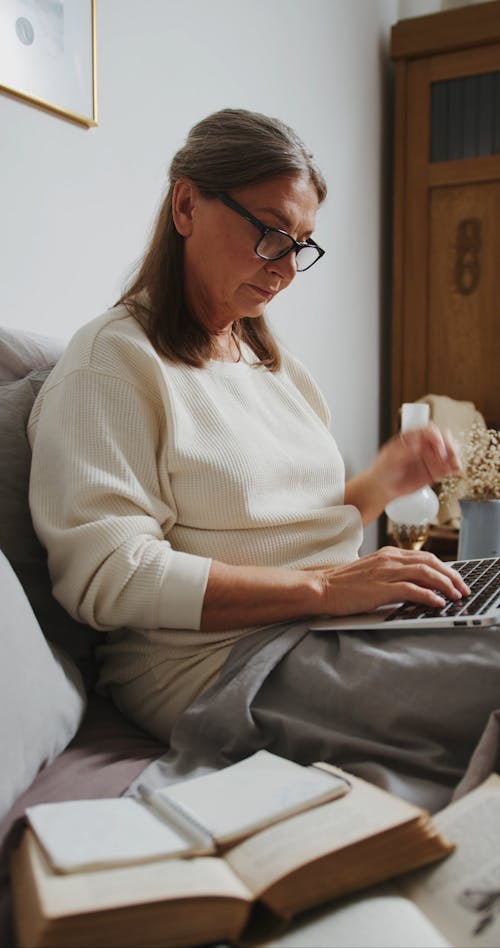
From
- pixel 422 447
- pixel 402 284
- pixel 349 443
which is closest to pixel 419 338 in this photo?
pixel 402 284

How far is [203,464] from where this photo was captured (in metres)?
1.05

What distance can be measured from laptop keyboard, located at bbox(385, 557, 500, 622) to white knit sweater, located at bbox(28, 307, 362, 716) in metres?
0.19

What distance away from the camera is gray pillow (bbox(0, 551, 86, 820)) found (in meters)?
0.74

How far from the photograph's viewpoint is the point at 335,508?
121 centimetres

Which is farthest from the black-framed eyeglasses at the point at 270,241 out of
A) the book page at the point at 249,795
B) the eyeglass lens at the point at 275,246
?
the book page at the point at 249,795

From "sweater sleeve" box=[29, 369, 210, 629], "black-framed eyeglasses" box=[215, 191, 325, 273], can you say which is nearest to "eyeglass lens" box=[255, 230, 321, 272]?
"black-framed eyeglasses" box=[215, 191, 325, 273]

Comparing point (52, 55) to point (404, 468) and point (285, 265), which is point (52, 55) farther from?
point (404, 468)

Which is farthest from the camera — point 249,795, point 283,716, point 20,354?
point 20,354

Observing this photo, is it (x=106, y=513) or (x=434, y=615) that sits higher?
(x=106, y=513)

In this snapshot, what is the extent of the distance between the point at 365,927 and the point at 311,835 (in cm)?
7

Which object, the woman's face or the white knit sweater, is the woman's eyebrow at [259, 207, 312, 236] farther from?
the white knit sweater

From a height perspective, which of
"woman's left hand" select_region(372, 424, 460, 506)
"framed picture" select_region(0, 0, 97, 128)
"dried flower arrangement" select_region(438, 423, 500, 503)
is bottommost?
"dried flower arrangement" select_region(438, 423, 500, 503)

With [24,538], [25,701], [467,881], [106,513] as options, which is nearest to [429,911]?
[467,881]

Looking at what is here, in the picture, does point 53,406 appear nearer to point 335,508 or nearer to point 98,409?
point 98,409
